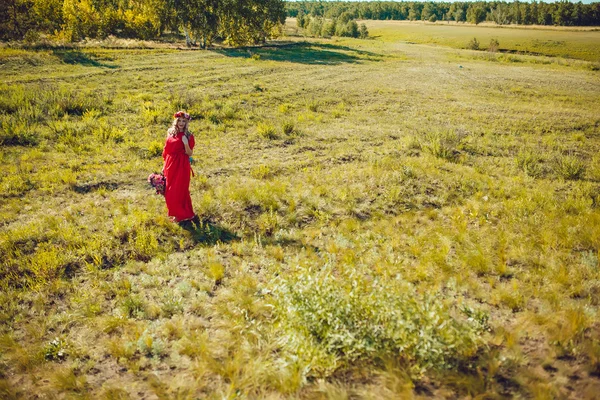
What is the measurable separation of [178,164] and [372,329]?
5.29 meters

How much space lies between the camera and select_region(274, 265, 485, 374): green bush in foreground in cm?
338

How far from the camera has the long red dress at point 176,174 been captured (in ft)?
22.6

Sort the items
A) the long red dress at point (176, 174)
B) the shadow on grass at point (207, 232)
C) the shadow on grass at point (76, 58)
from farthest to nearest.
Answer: the shadow on grass at point (76, 58), the long red dress at point (176, 174), the shadow on grass at point (207, 232)

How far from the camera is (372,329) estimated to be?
3.63 meters

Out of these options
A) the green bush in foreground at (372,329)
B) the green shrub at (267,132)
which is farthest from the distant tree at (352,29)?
the green bush in foreground at (372,329)

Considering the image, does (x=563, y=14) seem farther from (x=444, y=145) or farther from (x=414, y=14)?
(x=444, y=145)

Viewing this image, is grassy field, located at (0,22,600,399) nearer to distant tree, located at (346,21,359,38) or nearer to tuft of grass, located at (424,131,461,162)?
tuft of grass, located at (424,131,461,162)

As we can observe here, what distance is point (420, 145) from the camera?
1199 cm

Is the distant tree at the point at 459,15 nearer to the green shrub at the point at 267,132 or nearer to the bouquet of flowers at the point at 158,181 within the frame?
the green shrub at the point at 267,132

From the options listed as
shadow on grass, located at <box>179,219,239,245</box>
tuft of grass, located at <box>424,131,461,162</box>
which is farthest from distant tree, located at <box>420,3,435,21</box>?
shadow on grass, located at <box>179,219,239,245</box>

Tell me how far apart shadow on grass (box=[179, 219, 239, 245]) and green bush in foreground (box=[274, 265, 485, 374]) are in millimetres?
3191

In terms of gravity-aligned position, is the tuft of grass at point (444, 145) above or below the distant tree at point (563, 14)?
below

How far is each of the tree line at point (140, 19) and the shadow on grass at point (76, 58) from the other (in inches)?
379

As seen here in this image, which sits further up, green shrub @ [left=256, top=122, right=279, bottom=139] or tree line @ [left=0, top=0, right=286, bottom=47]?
tree line @ [left=0, top=0, right=286, bottom=47]
